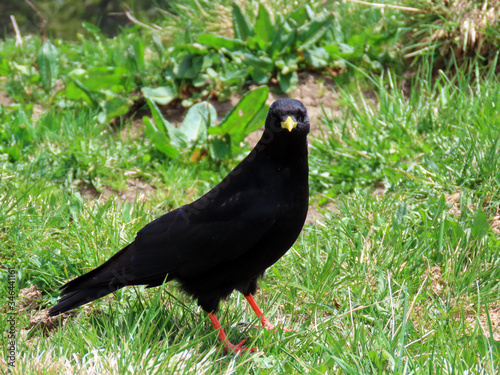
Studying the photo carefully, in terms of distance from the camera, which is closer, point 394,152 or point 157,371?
point 157,371

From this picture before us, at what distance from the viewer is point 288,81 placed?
575 cm

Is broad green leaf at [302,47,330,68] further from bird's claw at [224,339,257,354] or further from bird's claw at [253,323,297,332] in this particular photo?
bird's claw at [224,339,257,354]

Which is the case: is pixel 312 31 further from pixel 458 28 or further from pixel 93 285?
pixel 93 285

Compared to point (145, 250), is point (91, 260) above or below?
below

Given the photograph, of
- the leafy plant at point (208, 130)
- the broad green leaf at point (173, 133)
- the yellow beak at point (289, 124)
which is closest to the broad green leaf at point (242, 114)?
the leafy plant at point (208, 130)

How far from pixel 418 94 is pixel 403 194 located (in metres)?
1.37

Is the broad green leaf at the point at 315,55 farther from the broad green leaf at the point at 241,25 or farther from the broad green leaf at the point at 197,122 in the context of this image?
the broad green leaf at the point at 197,122

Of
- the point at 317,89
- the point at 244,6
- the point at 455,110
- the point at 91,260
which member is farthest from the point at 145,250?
the point at 244,6

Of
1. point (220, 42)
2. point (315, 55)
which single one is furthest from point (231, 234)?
point (315, 55)

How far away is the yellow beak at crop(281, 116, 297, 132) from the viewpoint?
297 cm

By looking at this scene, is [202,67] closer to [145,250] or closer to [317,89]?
[317,89]

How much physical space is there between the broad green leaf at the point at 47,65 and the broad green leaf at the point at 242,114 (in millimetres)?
1926

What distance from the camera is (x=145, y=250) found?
3287mm

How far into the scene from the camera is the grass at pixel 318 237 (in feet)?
9.23
